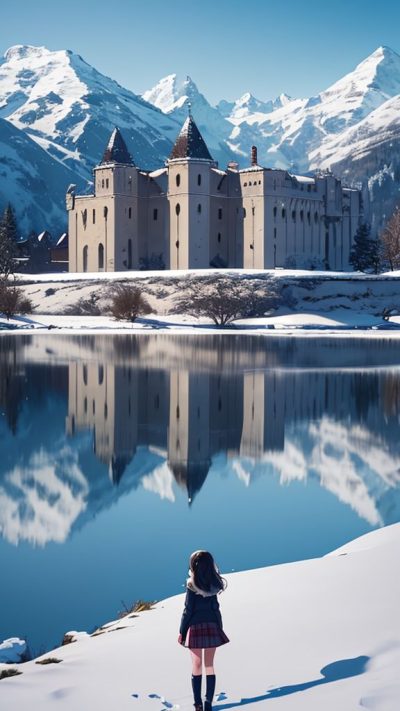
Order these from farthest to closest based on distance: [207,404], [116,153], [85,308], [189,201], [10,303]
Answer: [116,153], [189,201], [85,308], [10,303], [207,404]

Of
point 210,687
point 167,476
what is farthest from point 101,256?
point 210,687

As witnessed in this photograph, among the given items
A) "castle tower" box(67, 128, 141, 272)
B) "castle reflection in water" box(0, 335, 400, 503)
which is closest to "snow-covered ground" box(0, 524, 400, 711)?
"castle reflection in water" box(0, 335, 400, 503)

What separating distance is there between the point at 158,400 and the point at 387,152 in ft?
581

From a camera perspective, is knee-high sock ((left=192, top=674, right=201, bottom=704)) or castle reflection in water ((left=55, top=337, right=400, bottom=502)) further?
castle reflection in water ((left=55, top=337, right=400, bottom=502))

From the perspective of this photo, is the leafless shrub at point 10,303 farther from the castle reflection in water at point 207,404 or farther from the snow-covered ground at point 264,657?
the snow-covered ground at point 264,657

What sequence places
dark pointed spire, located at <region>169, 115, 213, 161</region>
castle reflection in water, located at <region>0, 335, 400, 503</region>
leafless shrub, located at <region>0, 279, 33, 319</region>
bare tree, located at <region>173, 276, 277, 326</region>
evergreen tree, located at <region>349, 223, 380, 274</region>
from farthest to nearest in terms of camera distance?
evergreen tree, located at <region>349, 223, 380, 274</region>
dark pointed spire, located at <region>169, 115, 213, 161</region>
leafless shrub, located at <region>0, 279, 33, 319</region>
bare tree, located at <region>173, 276, 277, 326</region>
castle reflection in water, located at <region>0, 335, 400, 503</region>

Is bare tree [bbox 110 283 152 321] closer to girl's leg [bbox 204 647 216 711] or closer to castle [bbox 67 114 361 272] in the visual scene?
castle [bbox 67 114 361 272]

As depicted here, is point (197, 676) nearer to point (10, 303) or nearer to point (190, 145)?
point (10, 303)

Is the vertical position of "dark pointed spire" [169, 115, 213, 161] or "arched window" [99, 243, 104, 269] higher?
"dark pointed spire" [169, 115, 213, 161]

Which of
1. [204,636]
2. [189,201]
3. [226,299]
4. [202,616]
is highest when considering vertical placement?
[189,201]

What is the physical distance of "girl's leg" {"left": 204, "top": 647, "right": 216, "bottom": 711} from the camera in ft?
19.2

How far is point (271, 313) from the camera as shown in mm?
67312

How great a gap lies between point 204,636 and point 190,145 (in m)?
72.2

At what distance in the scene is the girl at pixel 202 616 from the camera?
19.9 feet
